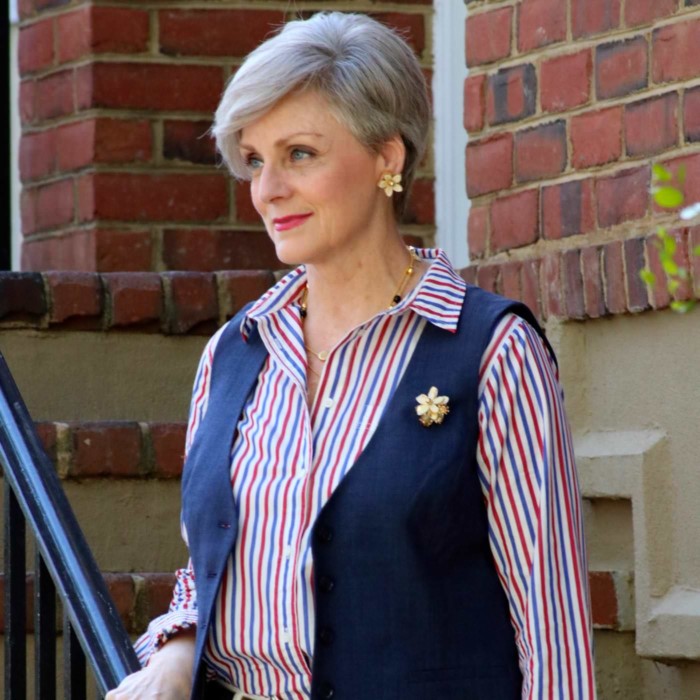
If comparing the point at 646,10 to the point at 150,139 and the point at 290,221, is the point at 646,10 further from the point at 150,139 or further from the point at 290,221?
the point at 150,139

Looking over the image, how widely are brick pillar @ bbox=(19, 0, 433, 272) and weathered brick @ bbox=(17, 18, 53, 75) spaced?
6 centimetres

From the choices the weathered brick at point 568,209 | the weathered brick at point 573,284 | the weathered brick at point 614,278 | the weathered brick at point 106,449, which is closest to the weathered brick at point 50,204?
the weathered brick at point 106,449

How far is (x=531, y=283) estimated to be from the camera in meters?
3.82

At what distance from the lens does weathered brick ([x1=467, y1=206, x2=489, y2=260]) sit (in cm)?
406

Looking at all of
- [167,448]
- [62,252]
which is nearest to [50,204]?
[62,252]

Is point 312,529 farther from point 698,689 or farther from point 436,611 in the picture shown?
point 698,689

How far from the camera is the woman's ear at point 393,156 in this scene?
278 cm

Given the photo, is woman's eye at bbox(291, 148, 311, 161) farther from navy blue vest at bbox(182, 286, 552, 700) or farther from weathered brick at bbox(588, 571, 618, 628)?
weathered brick at bbox(588, 571, 618, 628)

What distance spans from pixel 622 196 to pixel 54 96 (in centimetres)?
223

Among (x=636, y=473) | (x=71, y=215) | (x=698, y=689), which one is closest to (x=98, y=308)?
(x=71, y=215)

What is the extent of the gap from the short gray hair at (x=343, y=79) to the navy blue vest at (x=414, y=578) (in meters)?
0.46

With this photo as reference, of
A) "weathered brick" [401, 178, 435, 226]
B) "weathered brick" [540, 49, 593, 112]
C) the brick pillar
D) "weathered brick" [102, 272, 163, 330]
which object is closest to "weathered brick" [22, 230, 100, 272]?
the brick pillar

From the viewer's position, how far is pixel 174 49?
5074 millimetres

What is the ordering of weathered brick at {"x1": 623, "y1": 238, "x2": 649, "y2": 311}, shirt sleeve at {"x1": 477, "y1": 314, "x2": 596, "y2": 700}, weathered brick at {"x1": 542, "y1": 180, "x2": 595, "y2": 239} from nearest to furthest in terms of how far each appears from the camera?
shirt sleeve at {"x1": 477, "y1": 314, "x2": 596, "y2": 700}
weathered brick at {"x1": 623, "y1": 238, "x2": 649, "y2": 311}
weathered brick at {"x1": 542, "y1": 180, "x2": 595, "y2": 239}
